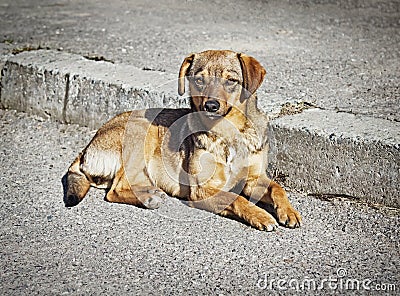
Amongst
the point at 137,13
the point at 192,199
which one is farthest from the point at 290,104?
the point at 137,13

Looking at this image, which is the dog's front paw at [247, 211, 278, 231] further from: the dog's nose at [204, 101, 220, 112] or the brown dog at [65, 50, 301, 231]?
the dog's nose at [204, 101, 220, 112]

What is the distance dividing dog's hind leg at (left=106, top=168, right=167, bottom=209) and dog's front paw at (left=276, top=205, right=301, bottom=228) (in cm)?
89

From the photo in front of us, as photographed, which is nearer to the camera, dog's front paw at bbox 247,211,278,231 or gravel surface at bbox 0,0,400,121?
dog's front paw at bbox 247,211,278,231

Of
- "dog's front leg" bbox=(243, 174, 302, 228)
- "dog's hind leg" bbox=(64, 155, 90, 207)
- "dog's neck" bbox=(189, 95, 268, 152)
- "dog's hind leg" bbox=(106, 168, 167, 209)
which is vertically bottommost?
"dog's hind leg" bbox=(106, 168, 167, 209)

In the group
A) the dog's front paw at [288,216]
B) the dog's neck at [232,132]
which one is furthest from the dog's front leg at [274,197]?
the dog's neck at [232,132]

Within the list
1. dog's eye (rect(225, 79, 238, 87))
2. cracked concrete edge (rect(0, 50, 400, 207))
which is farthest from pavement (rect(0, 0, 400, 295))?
dog's eye (rect(225, 79, 238, 87))

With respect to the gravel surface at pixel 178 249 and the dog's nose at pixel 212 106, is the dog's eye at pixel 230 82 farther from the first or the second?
the gravel surface at pixel 178 249

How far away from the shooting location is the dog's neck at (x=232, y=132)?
4.67 metres

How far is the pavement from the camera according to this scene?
12.4 ft

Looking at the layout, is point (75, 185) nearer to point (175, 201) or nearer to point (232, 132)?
point (175, 201)

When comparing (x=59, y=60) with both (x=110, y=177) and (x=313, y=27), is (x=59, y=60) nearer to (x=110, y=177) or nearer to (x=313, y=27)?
(x=110, y=177)

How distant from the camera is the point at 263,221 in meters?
4.24

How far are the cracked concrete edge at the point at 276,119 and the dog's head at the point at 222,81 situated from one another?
0.46m

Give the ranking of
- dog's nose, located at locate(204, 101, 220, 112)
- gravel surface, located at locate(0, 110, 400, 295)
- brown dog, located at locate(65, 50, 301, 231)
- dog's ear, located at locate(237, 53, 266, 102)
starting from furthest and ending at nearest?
1. dog's ear, located at locate(237, 53, 266, 102)
2. brown dog, located at locate(65, 50, 301, 231)
3. dog's nose, located at locate(204, 101, 220, 112)
4. gravel surface, located at locate(0, 110, 400, 295)
